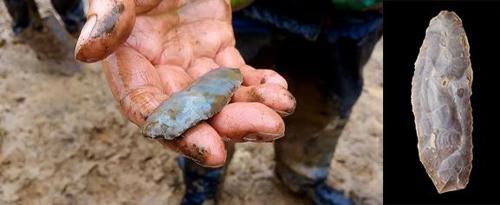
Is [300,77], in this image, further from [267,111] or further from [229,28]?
[267,111]

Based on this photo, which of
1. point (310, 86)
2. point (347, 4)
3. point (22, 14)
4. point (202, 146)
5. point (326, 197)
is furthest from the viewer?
point (22, 14)

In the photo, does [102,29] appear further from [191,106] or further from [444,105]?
[444,105]

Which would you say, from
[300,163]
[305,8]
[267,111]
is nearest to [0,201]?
[300,163]

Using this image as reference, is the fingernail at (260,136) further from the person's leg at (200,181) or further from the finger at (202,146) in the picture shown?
the person's leg at (200,181)

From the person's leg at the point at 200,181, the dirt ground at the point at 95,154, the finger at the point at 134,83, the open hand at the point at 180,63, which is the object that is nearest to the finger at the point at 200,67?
the open hand at the point at 180,63

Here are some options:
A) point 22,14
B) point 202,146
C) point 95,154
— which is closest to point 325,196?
point 95,154

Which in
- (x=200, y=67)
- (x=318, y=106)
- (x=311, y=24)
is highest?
(x=200, y=67)
